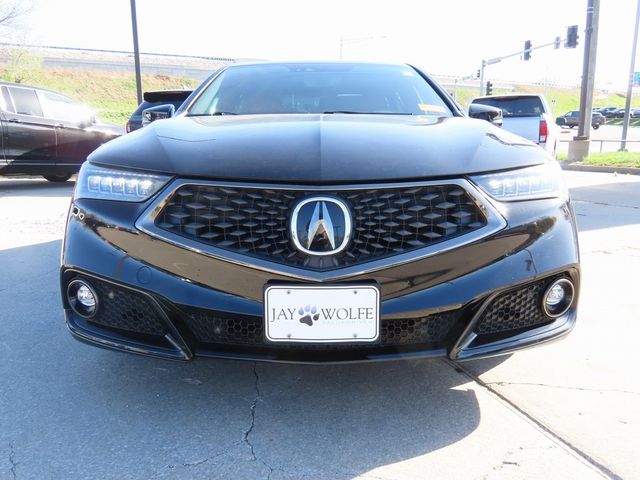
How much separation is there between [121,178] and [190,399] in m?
0.94

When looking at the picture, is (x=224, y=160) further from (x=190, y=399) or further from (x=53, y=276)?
(x=53, y=276)

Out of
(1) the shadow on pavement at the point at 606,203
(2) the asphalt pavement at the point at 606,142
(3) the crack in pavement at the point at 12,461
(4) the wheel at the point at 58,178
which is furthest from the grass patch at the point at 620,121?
(3) the crack in pavement at the point at 12,461

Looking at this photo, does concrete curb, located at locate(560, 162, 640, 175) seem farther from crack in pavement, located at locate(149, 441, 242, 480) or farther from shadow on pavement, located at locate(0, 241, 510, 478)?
crack in pavement, located at locate(149, 441, 242, 480)

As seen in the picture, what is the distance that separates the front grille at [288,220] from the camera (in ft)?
6.14

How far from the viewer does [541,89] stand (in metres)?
94.8

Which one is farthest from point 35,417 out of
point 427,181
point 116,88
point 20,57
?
point 116,88

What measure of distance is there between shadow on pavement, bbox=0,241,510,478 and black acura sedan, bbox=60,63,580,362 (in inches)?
13.0

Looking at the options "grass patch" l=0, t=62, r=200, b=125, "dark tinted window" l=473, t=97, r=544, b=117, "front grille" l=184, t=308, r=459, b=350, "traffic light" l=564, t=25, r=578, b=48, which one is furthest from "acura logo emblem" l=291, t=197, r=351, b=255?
"grass patch" l=0, t=62, r=200, b=125

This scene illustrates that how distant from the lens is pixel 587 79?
1410 centimetres

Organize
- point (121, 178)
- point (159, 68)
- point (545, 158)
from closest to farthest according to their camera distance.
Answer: point (121, 178) < point (545, 158) < point (159, 68)

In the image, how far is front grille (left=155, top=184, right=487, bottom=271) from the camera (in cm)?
187

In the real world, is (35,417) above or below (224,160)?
below

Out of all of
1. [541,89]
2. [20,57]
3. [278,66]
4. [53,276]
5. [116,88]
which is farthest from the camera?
[541,89]

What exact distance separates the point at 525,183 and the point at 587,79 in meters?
14.0
